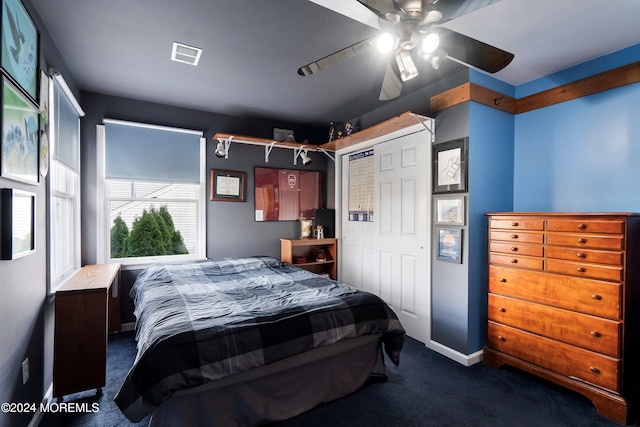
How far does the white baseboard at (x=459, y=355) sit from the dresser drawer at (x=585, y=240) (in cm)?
117

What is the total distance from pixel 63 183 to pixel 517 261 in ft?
12.9

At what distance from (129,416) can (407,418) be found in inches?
62.8

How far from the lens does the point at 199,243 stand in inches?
149

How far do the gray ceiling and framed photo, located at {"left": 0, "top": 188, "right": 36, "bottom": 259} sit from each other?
1225mm

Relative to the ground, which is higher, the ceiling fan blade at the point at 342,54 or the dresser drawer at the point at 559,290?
the ceiling fan blade at the point at 342,54

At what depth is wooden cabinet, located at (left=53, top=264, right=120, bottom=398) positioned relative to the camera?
6.73 ft

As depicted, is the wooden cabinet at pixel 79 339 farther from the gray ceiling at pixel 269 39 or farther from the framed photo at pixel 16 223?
the gray ceiling at pixel 269 39

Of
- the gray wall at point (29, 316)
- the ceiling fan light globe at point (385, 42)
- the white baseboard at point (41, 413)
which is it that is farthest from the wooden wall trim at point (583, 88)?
the white baseboard at point (41, 413)

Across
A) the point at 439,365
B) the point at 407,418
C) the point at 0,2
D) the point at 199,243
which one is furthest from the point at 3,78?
the point at 439,365

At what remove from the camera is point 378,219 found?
369 centimetres

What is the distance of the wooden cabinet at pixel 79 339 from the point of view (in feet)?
6.73

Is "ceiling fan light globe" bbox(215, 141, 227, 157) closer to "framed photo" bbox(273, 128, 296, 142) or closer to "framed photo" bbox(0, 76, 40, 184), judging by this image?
"framed photo" bbox(273, 128, 296, 142)

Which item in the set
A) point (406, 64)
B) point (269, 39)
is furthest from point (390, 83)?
point (269, 39)

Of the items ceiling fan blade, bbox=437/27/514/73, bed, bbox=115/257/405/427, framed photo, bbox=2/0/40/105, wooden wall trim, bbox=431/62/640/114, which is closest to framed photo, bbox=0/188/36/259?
framed photo, bbox=2/0/40/105
